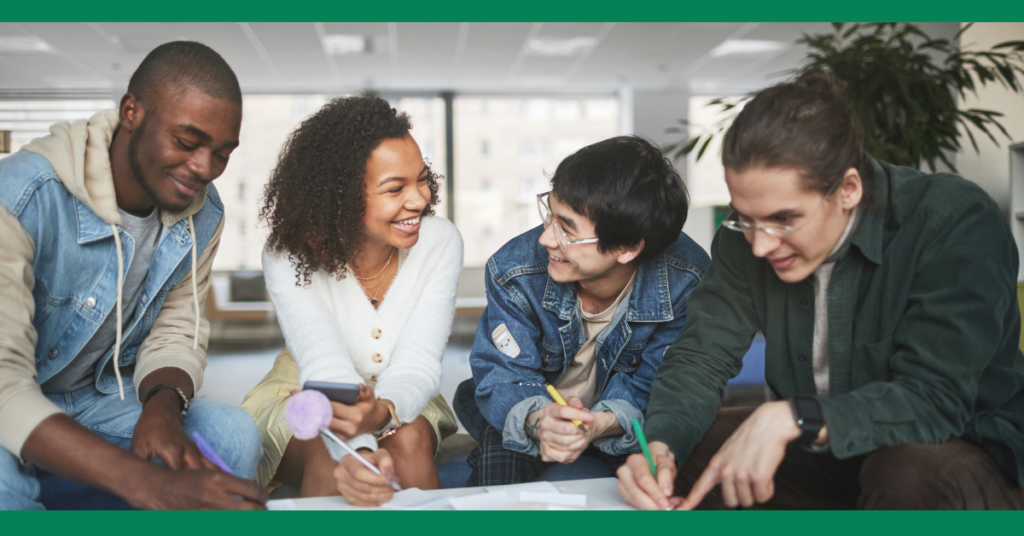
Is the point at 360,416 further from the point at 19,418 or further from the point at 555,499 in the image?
the point at 19,418

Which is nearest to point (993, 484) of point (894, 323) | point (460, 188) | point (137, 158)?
point (894, 323)

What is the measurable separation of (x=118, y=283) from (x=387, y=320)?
62 cm

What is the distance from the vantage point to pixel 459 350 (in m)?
5.85

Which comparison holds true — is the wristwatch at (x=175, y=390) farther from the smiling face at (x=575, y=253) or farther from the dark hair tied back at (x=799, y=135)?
the dark hair tied back at (x=799, y=135)

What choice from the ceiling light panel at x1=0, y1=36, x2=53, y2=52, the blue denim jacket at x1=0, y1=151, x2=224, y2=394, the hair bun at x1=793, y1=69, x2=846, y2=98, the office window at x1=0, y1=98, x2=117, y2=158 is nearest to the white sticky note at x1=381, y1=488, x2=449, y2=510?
the blue denim jacket at x1=0, y1=151, x2=224, y2=394

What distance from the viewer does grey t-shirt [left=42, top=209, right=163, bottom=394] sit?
1615mm

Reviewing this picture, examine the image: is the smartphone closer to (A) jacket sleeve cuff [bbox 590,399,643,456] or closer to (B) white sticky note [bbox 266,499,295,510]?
(B) white sticky note [bbox 266,499,295,510]

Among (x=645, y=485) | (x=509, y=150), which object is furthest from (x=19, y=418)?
(x=509, y=150)

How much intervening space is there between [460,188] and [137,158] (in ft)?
27.4

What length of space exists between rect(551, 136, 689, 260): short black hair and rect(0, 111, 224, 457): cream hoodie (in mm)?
906

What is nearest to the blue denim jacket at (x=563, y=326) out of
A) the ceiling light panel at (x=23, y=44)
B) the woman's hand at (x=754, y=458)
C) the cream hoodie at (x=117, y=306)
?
the woman's hand at (x=754, y=458)

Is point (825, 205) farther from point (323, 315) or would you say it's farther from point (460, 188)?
point (460, 188)

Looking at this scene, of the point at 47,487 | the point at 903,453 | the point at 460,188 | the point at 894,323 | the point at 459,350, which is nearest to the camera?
the point at 903,453

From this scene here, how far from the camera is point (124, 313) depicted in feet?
5.44
